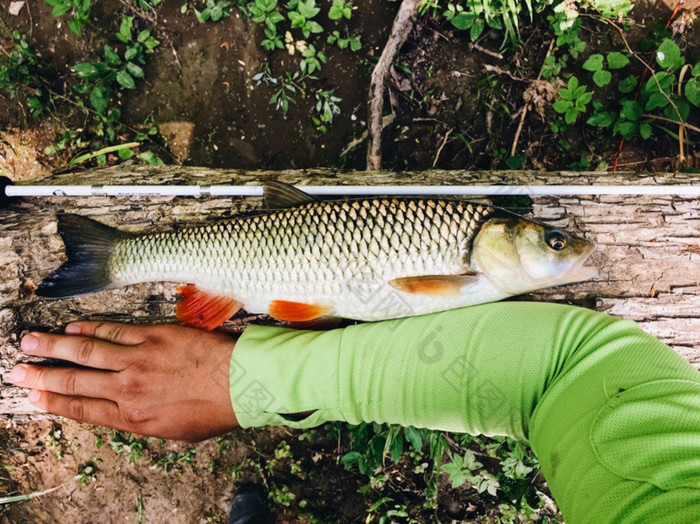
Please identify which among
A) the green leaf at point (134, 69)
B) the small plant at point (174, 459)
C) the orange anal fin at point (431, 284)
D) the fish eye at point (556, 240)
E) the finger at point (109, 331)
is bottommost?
the small plant at point (174, 459)

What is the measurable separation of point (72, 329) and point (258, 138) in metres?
1.85

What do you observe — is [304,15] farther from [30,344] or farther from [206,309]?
[30,344]

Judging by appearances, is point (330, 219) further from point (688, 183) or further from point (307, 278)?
point (688, 183)

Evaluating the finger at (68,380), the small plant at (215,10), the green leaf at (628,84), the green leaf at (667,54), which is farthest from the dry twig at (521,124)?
the finger at (68,380)

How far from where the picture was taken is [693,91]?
9.56 feet

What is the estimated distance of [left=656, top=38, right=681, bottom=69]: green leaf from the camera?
287cm

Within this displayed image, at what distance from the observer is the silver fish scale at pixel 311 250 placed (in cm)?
210

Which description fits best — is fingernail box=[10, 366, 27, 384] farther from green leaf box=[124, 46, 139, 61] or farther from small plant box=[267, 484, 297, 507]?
green leaf box=[124, 46, 139, 61]

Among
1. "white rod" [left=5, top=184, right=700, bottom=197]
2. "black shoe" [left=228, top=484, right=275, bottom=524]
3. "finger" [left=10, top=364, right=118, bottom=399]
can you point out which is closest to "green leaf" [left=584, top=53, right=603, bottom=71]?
"white rod" [left=5, top=184, right=700, bottom=197]

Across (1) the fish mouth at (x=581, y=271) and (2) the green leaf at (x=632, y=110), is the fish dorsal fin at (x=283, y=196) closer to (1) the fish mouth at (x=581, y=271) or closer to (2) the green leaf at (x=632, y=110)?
(1) the fish mouth at (x=581, y=271)

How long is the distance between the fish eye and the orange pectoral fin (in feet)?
5.30

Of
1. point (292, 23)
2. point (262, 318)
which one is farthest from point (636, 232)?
point (292, 23)

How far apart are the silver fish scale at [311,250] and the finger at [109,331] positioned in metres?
0.27

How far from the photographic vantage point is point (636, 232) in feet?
7.37
